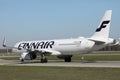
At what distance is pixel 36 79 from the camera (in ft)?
67.4

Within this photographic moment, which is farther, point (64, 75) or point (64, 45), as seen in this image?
point (64, 45)

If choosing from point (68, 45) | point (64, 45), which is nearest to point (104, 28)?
point (68, 45)

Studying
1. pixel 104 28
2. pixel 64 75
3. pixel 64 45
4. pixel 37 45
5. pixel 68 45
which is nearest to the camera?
pixel 64 75

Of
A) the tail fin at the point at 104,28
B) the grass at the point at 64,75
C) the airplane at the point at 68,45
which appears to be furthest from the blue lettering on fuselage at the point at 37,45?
the grass at the point at 64,75

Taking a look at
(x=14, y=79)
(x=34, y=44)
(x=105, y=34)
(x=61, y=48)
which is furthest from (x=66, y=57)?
(x=14, y=79)

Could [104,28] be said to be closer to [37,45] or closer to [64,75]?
[37,45]

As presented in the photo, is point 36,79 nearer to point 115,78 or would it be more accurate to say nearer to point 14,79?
point 14,79

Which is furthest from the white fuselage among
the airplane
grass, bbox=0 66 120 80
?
grass, bbox=0 66 120 80

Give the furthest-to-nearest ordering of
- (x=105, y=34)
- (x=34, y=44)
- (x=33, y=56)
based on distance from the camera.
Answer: (x=34, y=44) → (x=33, y=56) → (x=105, y=34)

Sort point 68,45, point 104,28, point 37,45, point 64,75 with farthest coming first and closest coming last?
point 37,45
point 68,45
point 104,28
point 64,75

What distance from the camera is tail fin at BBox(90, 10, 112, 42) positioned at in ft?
145

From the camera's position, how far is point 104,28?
44.3m

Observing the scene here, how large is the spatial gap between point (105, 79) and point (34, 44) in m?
33.9

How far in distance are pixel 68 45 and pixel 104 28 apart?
6516 mm
